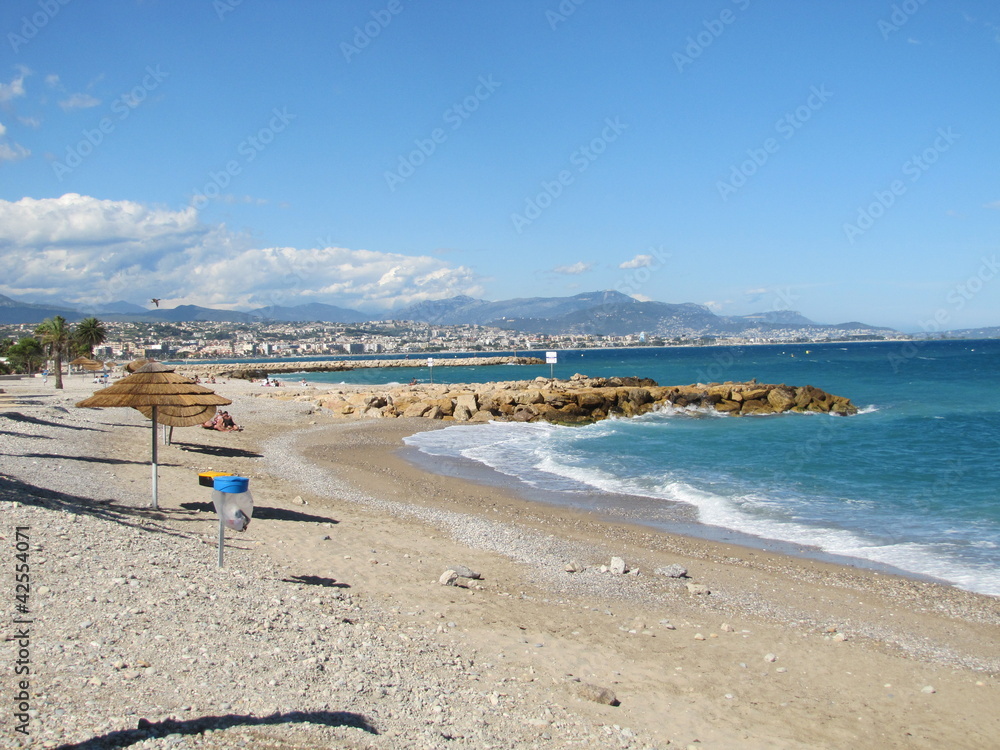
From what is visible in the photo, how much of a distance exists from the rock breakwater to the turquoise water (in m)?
2.00

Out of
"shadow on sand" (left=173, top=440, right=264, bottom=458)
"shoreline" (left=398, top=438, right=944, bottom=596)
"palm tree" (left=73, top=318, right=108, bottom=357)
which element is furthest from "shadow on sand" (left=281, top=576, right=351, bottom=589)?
"palm tree" (left=73, top=318, right=108, bottom=357)

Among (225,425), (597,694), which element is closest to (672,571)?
(597,694)

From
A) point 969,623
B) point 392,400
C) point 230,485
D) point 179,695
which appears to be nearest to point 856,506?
point 969,623

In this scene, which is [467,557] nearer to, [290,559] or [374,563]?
[374,563]

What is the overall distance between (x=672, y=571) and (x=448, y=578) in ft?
11.0

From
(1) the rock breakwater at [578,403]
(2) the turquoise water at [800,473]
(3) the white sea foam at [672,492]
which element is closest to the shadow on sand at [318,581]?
(2) the turquoise water at [800,473]

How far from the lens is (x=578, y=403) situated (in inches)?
1396

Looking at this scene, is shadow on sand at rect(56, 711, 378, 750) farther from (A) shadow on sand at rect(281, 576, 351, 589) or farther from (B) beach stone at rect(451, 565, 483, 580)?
(B) beach stone at rect(451, 565, 483, 580)

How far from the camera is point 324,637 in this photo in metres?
6.30

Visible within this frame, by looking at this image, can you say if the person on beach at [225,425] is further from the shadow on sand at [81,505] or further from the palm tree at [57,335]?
the palm tree at [57,335]

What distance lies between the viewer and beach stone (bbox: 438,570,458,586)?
9000 mm

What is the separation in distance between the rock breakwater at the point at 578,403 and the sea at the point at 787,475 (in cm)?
171

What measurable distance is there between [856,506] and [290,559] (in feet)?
40.4

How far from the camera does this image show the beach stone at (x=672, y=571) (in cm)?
1003
